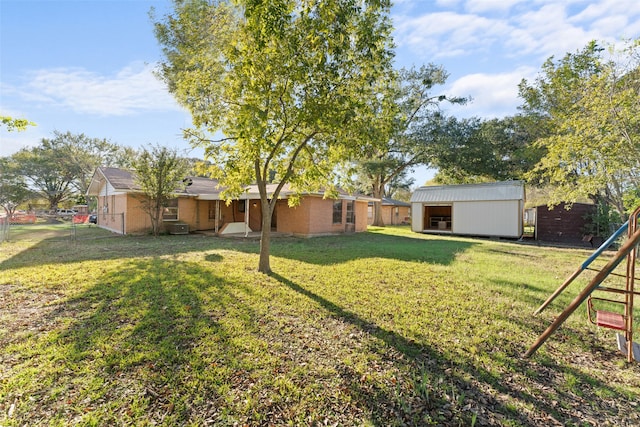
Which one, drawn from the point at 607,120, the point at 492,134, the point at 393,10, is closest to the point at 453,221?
the point at 492,134

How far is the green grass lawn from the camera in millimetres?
2555

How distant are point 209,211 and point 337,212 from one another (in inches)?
318

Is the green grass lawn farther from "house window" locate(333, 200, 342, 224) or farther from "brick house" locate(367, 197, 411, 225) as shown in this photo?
"brick house" locate(367, 197, 411, 225)

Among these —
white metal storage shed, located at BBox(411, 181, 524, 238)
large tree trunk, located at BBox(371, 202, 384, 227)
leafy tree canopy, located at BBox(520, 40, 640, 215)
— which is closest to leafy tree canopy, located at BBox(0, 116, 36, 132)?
leafy tree canopy, located at BBox(520, 40, 640, 215)

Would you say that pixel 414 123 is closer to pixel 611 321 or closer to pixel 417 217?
pixel 417 217

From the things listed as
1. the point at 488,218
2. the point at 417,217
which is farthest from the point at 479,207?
the point at 417,217

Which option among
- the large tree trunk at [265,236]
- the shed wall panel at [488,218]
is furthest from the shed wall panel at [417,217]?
the large tree trunk at [265,236]

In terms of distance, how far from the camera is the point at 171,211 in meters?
16.5

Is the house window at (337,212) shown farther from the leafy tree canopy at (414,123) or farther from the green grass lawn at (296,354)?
the green grass lawn at (296,354)

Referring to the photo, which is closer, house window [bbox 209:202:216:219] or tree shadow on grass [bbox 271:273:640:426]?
tree shadow on grass [bbox 271:273:640:426]

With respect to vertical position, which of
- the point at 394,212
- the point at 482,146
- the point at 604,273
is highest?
the point at 482,146

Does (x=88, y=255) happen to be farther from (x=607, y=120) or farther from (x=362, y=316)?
(x=607, y=120)

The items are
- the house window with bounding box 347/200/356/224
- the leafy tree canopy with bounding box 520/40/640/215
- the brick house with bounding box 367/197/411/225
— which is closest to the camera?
the leafy tree canopy with bounding box 520/40/640/215

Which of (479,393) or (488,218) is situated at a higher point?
(488,218)
